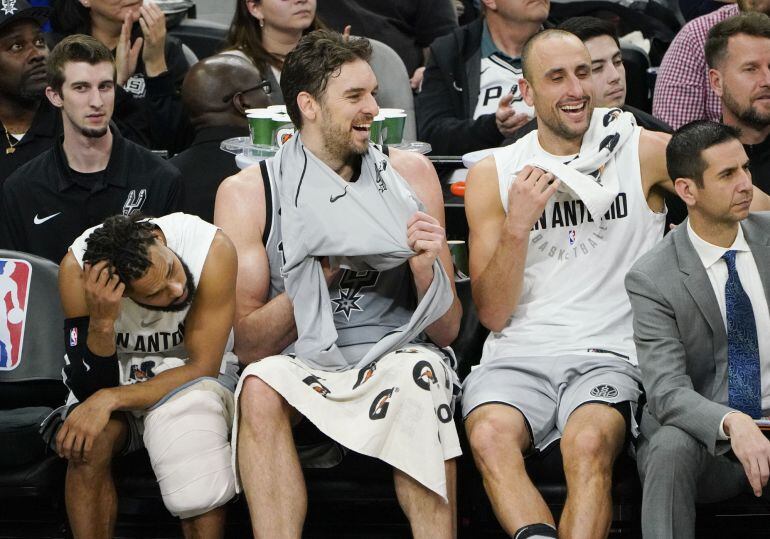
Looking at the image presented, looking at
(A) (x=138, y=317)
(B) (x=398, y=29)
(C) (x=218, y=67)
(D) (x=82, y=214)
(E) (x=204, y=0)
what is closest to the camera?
(A) (x=138, y=317)

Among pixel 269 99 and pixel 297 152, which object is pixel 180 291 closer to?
pixel 297 152

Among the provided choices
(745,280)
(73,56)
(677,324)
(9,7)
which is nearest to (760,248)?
(745,280)

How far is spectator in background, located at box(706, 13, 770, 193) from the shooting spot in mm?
4617

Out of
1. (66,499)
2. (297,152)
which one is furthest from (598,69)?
(66,499)

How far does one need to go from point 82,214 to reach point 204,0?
3.74m

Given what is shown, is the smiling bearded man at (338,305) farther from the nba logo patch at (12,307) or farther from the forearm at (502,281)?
the nba logo patch at (12,307)

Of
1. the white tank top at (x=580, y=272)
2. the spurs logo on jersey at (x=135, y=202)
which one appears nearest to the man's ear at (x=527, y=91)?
the white tank top at (x=580, y=272)

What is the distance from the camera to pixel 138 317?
12.7 feet

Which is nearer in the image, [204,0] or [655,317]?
[655,317]

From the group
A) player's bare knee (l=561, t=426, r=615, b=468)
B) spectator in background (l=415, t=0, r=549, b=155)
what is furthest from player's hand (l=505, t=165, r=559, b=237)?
spectator in background (l=415, t=0, r=549, b=155)

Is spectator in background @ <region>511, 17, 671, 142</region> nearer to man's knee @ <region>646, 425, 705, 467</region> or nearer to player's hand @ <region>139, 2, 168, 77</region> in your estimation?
man's knee @ <region>646, 425, 705, 467</region>

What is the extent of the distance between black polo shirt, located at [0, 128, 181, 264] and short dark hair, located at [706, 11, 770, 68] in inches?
83.3

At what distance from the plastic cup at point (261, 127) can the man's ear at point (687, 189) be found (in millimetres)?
1520

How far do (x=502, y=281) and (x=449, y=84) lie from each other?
1825 millimetres
